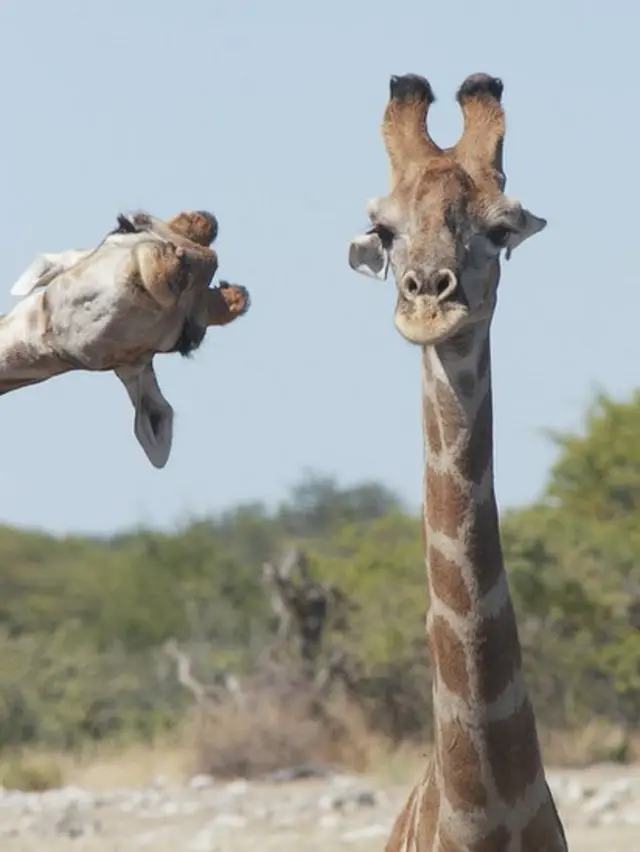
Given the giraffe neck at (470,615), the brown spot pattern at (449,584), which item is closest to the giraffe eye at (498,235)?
the giraffe neck at (470,615)

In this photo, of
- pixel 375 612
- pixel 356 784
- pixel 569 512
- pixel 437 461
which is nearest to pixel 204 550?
pixel 569 512

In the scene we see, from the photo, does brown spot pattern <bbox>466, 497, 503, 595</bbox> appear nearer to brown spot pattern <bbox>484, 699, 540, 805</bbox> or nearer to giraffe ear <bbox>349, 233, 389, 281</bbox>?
brown spot pattern <bbox>484, 699, 540, 805</bbox>

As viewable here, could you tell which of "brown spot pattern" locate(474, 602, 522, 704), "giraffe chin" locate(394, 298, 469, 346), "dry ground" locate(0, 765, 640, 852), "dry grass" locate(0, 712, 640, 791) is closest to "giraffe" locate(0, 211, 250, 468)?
"giraffe chin" locate(394, 298, 469, 346)

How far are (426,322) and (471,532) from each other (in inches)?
26.8

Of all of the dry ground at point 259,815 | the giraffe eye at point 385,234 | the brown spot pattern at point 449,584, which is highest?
the giraffe eye at point 385,234

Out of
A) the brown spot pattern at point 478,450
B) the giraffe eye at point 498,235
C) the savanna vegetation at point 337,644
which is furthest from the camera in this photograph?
the savanna vegetation at point 337,644

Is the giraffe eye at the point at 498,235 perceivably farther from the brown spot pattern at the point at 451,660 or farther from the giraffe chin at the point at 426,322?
the brown spot pattern at the point at 451,660

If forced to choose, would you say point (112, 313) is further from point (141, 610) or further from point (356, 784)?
point (141, 610)

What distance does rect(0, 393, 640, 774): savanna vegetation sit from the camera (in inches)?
800

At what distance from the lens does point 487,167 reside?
5160mm

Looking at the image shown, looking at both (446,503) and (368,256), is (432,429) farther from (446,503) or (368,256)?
(368,256)

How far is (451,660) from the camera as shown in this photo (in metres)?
5.18

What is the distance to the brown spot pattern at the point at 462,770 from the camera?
5164 mm

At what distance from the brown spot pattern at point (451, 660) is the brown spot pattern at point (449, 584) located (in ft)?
0.18
